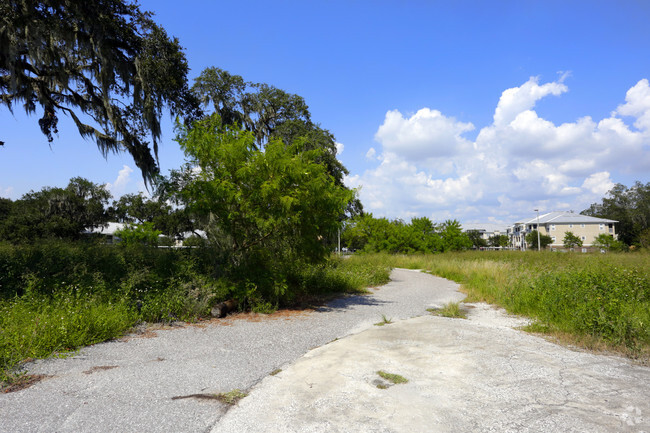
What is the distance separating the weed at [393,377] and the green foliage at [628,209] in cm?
6865

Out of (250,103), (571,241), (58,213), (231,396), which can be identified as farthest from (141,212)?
(571,241)

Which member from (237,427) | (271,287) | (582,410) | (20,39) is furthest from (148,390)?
(20,39)

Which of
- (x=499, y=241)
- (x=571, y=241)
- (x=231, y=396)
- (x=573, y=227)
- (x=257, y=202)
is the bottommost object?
(x=231, y=396)

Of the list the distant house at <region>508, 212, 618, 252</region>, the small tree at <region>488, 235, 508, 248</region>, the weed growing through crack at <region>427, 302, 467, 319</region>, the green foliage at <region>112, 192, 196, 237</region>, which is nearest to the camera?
the weed growing through crack at <region>427, 302, 467, 319</region>

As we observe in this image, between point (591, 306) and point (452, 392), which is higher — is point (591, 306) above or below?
above

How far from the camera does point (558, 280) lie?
8.58m

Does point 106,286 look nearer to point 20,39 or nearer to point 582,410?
point 20,39

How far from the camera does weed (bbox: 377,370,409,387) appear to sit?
423 centimetres

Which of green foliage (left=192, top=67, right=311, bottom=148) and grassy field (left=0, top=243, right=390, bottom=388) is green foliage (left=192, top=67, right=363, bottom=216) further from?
grassy field (left=0, top=243, right=390, bottom=388)

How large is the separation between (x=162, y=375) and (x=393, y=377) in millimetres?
2609

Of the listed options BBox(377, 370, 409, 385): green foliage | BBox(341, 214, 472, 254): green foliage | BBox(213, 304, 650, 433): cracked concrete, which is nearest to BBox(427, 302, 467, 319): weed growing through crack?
BBox(213, 304, 650, 433): cracked concrete

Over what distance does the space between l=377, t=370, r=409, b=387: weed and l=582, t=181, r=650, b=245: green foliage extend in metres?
68.7

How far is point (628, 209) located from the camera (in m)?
69.5

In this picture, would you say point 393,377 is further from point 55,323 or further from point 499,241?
point 499,241
